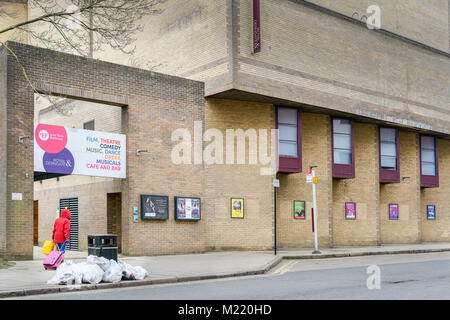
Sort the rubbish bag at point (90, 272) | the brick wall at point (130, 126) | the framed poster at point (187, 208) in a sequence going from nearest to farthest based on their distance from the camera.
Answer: the rubbish bag at point (90, 272), the brick wall at point (130, 126), the framed poster at point (187, 208)

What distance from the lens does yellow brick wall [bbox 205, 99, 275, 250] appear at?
77.5 ft

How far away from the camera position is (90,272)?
484 inches

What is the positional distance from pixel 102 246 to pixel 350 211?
17833mm

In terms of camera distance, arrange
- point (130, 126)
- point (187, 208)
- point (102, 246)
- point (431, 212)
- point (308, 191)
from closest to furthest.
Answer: point (102, 246) → point (130, 126) → point (187, 208) → point (308, 191) → point (431, 212)

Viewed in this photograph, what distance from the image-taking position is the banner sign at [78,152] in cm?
1923

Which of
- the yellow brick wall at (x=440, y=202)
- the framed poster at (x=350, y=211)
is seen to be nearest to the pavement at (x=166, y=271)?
the framed poster at (x=350, y=211)

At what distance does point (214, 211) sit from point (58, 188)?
28.0 ft

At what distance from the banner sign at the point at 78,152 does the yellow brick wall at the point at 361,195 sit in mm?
12627

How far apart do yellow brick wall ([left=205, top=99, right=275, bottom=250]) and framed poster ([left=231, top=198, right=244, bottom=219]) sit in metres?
0.17

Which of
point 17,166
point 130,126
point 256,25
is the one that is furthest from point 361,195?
point 17,166

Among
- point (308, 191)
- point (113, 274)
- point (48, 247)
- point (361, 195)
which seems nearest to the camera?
point (113, 274)

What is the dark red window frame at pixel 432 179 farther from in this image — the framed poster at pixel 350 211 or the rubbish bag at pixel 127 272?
the rubbish bag at pixel 127 272

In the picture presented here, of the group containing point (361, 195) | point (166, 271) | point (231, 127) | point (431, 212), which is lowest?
point (166, 271)

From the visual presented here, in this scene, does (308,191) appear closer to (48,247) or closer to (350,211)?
(350,211)
